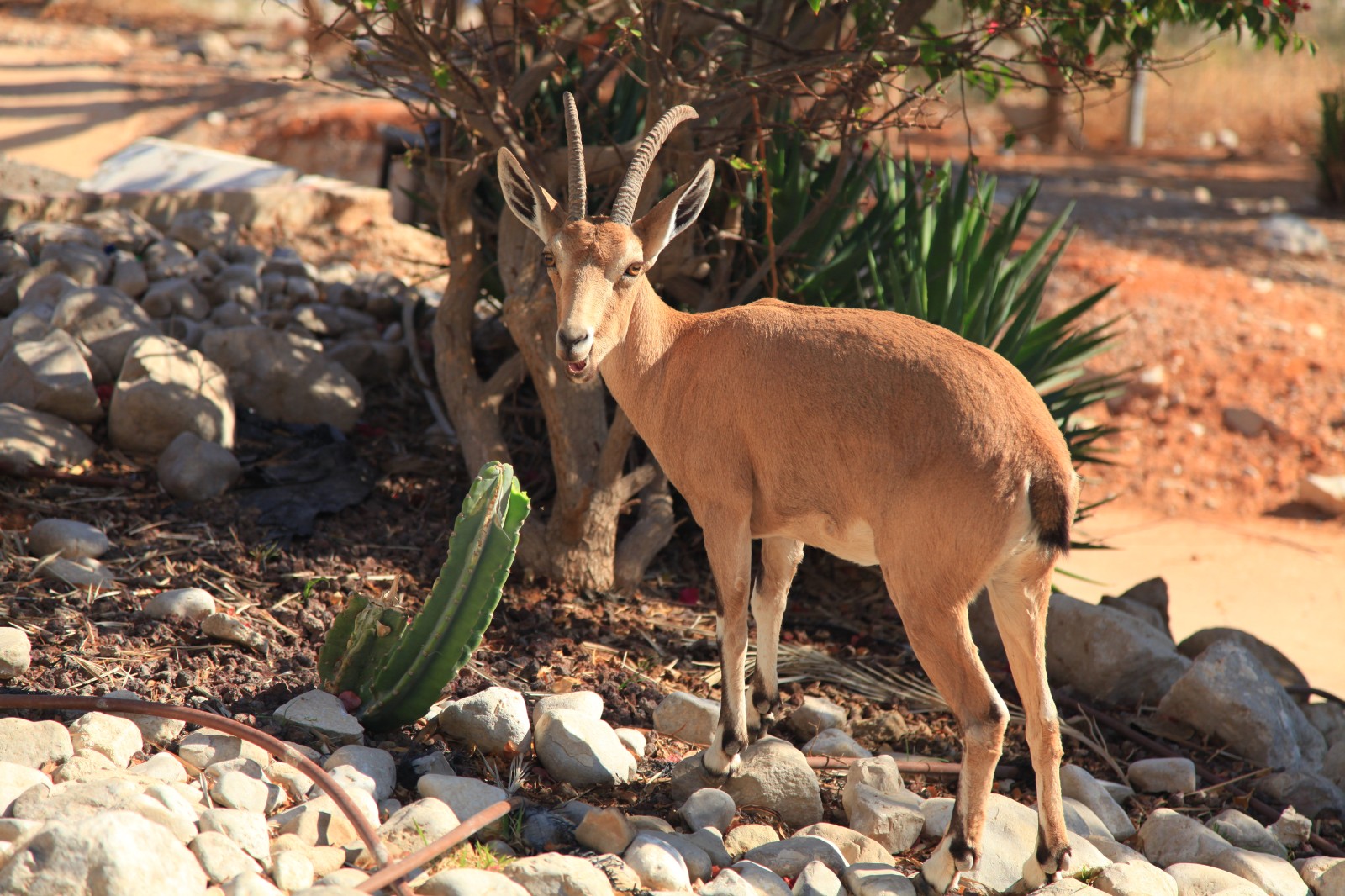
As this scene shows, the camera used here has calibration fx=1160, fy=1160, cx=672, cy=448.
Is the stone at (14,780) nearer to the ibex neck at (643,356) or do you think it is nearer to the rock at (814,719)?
the ibex neck at (643,356)

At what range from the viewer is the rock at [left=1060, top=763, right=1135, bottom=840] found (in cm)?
466

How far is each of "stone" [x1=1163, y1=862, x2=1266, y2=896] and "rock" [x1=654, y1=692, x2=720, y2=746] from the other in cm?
181

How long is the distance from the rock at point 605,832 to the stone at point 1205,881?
1999 mm

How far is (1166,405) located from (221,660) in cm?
975

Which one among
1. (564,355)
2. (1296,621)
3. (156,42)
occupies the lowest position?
(1296,621)

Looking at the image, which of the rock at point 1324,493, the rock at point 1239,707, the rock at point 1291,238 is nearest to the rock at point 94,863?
the rock at point 1239,707

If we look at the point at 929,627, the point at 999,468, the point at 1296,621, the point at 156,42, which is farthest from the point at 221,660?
the point at 156,42

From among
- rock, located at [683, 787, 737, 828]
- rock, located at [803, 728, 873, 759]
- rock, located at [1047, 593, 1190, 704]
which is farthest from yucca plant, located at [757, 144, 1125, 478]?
rock, located at [683, 787, 737, 828]

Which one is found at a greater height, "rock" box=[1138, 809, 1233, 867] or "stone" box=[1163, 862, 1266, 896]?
"stone" box=[1163, 862, 1266, 896]

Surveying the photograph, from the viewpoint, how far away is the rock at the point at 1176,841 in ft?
14.4

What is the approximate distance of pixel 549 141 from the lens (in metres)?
6.43

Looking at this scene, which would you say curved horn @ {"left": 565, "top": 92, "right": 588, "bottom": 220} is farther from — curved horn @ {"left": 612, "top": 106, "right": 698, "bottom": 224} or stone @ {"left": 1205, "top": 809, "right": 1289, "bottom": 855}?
stone @ {"left": 1205, "top": 809, "right": 1289, "bottom": 855}

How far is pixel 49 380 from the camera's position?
605cm

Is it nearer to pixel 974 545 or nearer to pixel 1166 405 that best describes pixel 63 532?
pixel 974 545
